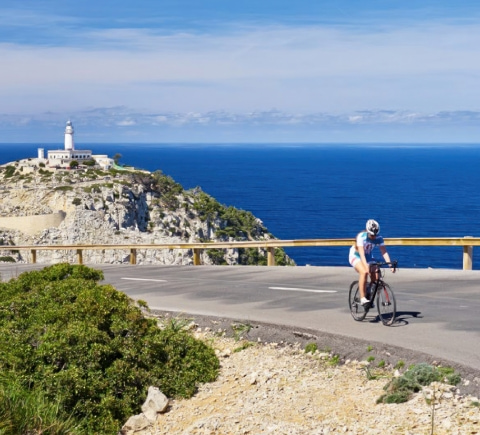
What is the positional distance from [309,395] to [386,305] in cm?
329

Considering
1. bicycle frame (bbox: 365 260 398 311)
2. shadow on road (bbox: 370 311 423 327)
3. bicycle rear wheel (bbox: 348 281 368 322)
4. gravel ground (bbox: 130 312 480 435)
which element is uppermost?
bicycle frame (bbox: 365 260 398 311)

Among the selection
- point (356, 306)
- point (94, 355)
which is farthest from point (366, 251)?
point (94, 355)

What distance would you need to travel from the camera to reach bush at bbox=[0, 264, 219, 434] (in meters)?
9.68

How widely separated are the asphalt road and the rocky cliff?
48.1 meters

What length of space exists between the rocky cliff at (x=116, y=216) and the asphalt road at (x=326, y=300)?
4807 centimetres

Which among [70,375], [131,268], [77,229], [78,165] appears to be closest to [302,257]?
[77,229]

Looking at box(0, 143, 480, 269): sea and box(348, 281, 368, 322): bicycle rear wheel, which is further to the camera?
box(0, 143, 480, 269): sea

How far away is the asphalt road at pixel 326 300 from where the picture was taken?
11430 millimetres

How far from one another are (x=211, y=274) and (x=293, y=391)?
11120mm

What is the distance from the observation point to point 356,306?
12844 mm

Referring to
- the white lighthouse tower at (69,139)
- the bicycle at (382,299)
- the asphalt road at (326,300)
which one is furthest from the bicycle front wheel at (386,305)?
the white lighthouse tower at (69,139)

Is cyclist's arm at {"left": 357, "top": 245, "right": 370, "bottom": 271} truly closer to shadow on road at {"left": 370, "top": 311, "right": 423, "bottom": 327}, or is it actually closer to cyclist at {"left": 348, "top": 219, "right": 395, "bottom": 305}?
cyclist at {"left": 348, "top": 219, "right": 395, "bottom": 305}

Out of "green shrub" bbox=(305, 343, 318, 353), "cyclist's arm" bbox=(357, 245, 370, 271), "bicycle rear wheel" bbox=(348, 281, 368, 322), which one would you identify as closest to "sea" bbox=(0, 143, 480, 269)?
"bicycle rear wheel" bbox=(348, 281, 368, 322)

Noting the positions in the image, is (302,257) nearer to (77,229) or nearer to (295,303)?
(77,229)
